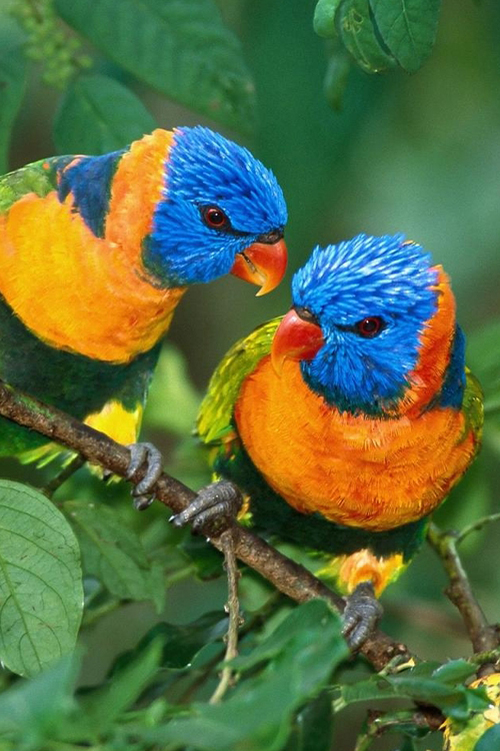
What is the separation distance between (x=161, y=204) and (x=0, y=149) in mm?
412

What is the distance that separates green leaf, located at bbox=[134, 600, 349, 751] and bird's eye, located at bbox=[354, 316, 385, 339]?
117cm

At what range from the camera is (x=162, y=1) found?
7.89 feet

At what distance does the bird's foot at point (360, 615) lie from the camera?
230 cm

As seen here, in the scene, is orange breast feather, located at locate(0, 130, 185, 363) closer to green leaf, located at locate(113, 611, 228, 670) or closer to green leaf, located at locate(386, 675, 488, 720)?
green leaf, located at locate(113, 611, 228, 670)

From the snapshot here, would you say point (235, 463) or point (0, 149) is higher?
point (0, 149)

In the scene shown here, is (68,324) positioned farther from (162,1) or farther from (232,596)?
(232,596)

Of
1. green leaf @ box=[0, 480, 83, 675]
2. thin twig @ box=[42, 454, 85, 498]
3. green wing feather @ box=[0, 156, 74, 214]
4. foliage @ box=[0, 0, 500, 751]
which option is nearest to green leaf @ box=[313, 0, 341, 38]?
foliage @ box=[0, 0, 500, 751]

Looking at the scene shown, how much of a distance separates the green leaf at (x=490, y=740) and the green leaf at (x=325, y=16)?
1039mm

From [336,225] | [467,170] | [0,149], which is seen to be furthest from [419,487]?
[336,225]

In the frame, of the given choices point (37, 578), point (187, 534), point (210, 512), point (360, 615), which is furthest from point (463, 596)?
point (37, 578)

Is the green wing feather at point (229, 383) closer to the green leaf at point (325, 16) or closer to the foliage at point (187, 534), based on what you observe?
the foliage at point (187, 534)

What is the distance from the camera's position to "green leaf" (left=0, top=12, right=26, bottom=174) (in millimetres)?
2342

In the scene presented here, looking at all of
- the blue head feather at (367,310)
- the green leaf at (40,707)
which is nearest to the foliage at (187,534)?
the green leaf at (40,707)

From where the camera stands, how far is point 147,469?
7.32ft
